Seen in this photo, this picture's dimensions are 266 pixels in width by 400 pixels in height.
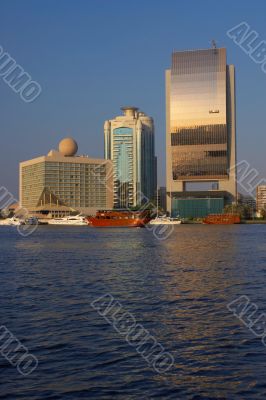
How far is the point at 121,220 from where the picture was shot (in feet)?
503

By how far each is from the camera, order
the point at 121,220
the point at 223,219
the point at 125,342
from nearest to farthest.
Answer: the point at 125,342 < the point at 121,220 < the point at 223,219

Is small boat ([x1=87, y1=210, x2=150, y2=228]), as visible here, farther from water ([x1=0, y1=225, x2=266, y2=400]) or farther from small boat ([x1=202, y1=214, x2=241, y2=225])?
water ([x1=0, y1=225, x2=266, y2=400])

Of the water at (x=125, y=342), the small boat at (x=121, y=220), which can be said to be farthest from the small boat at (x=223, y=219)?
the water at (x=125, y=342)

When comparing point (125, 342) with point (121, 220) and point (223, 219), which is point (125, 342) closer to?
point (121, 220)

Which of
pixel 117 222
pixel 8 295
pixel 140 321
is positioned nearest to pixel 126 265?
pixel 8 295

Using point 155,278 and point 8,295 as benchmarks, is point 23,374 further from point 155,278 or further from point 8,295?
point 155,278

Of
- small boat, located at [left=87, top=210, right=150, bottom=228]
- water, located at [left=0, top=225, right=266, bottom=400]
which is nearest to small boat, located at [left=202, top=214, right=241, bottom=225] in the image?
small boat, located at [left=87, top=210, right=150, bottom=228]

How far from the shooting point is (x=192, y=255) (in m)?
53.0

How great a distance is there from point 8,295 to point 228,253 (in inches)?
1253

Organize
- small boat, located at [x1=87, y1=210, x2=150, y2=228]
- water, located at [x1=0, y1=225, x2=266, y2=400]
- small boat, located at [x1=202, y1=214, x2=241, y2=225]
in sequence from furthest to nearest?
small boat, located at [x1=202, y1=214, x2=241, y2=225], small boat, located at [x1=87, y1=210, x2=150, y2=228], water, located at [x1=0, y1=225, x2=266, y2=400]

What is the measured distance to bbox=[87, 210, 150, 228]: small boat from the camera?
151 meters

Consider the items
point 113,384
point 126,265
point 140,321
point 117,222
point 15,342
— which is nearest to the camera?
point 113,384

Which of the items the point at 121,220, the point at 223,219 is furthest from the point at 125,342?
the point at 223,219

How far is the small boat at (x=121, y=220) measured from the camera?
5930 inches
